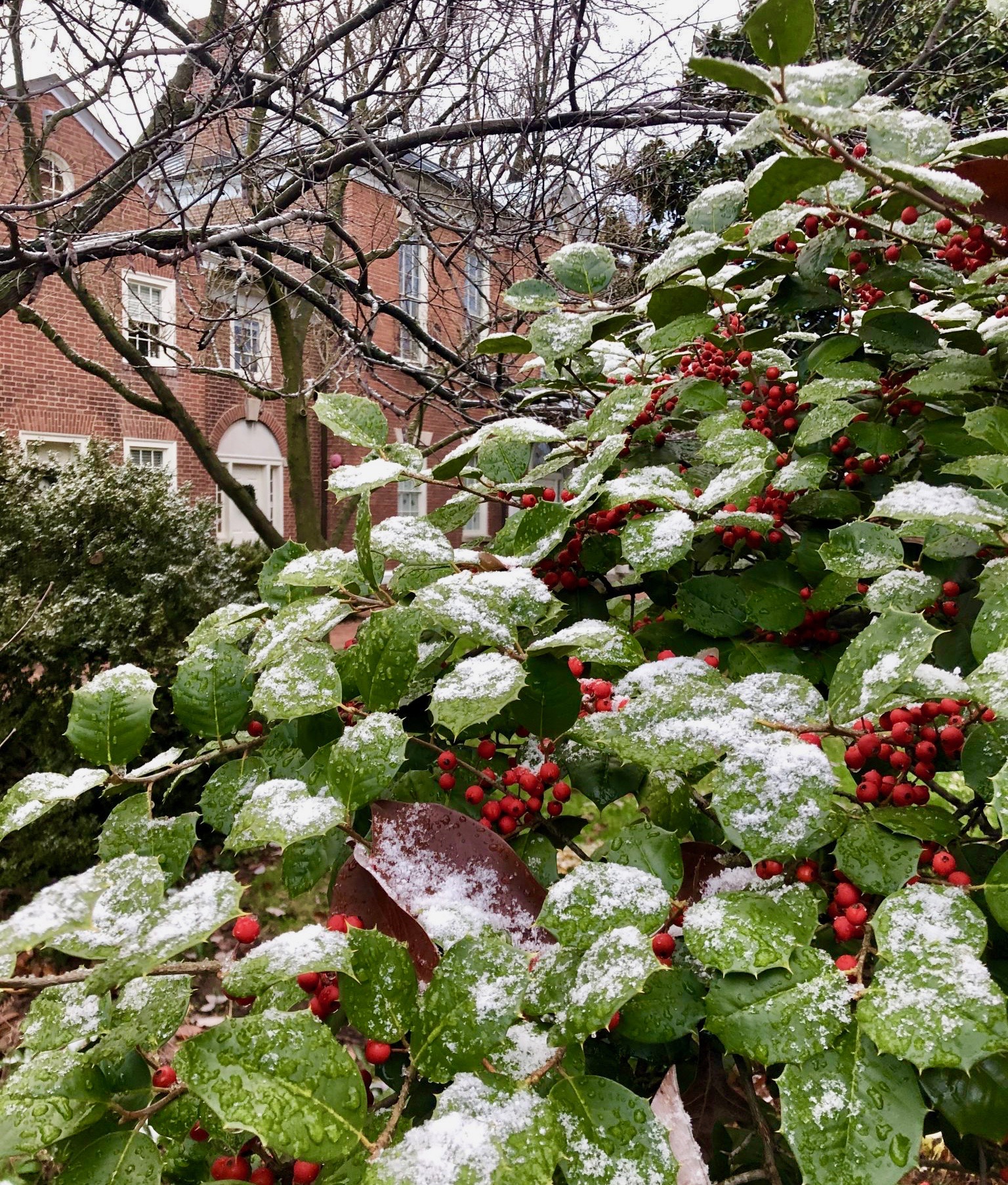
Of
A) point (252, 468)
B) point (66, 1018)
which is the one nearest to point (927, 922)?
point (66, 1018)

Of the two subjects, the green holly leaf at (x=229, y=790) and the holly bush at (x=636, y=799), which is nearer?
the holly bush at (x=636, y=799)

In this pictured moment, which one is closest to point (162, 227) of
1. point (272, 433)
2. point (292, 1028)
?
point (292, 1028)

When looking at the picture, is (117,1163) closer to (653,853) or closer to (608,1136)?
(608,1136)

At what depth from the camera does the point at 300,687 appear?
37.0 inches

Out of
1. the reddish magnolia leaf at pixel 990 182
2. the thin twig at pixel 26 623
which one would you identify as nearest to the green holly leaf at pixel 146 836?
the reddish magnolia leaf at pixel 990 182

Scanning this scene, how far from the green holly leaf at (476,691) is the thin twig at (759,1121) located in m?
0.53

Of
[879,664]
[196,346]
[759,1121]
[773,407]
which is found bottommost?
[759,1121]

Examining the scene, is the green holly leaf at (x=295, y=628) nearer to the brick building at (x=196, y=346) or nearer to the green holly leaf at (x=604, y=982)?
the green holly leaf at (x=604, y=982)

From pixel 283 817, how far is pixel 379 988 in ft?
0.63

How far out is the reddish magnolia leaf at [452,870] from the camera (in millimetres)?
826

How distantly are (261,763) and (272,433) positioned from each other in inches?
576

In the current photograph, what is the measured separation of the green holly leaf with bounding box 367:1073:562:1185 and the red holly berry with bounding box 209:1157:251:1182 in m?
0.26

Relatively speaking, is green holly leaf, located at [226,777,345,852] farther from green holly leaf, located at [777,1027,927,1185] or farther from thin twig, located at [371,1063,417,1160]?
green holly leaf, located at [777,1027,927,1185]

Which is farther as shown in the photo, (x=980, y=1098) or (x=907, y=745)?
(x=907, y=745)
